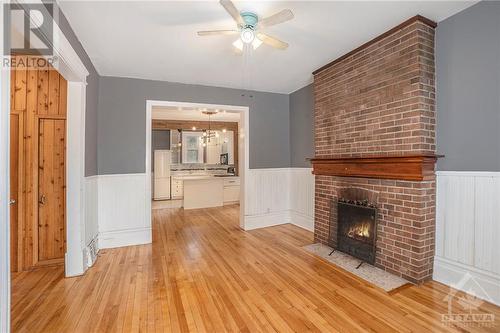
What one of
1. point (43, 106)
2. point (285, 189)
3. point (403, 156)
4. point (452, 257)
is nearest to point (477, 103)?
point (403, 156)

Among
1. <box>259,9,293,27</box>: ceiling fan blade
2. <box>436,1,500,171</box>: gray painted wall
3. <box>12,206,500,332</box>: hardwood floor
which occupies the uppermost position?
<box>259,9,293,27</box>: ceiling fan blade

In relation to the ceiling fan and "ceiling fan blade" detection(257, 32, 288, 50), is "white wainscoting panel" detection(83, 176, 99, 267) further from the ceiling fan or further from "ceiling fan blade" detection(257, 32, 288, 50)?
"ceiling fan blade" detection(257, 32, 288, 50)

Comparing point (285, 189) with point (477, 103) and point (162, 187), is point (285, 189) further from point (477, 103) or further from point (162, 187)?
point (162, 187)

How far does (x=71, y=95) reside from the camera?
2.75 m

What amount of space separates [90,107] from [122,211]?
1.65 meters

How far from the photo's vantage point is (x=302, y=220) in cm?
464

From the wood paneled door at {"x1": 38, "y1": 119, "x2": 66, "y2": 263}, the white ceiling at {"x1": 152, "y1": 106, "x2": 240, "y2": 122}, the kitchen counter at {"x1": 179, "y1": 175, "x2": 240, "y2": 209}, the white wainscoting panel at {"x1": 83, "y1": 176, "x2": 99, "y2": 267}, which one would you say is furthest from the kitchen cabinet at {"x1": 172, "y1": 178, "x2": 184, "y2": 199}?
the wood paneled door at {"x1": 38, "y1": 119, "x2": 66, "y2": 263}

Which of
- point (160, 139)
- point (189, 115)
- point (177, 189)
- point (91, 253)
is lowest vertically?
point (91, 253)

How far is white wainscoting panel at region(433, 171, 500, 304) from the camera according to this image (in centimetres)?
212

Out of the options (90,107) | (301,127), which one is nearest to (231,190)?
(301,127)

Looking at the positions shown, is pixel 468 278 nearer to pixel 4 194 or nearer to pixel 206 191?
pixel 4 194

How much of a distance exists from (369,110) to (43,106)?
4.08m

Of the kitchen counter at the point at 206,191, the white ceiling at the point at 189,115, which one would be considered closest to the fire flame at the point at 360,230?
the kitchen counter at the point at 206,191

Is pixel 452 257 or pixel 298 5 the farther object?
pixel 452 257
